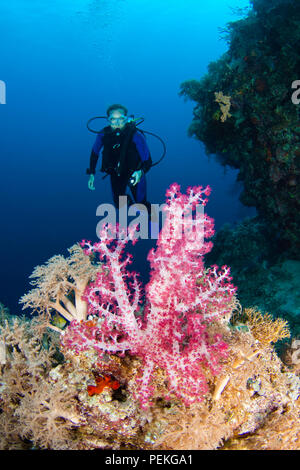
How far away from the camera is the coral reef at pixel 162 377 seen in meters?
2.50

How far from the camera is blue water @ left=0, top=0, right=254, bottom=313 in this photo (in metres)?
45.8

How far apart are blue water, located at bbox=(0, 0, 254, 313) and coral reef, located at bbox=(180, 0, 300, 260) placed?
22233 millimetres

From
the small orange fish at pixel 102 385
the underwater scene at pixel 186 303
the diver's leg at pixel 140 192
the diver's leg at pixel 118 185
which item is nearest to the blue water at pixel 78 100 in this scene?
the diver's leg at pixel 118 185

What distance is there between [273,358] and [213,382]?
1.06 metres

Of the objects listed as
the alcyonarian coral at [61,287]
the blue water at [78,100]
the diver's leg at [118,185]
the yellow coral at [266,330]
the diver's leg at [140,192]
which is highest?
the blue water at [78,100]

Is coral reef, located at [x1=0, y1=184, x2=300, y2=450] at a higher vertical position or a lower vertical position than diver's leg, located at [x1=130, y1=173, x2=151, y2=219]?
lower

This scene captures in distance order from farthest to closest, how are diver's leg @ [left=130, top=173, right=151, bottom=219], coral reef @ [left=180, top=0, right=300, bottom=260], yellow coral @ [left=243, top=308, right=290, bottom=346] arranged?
diver's leg @ [left=130, top=173, right=151, bottom=219], coral reef @ [left=180, top=0, right=300, bottom=260], yellow coral @ [left=243, top=308, right=290, bottom=346]

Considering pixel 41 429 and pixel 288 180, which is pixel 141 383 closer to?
pixel 41 429

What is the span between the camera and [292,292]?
623cm

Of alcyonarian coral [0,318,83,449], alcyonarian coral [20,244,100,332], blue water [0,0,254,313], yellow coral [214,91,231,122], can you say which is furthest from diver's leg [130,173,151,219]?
blue water [0,0,254,313]

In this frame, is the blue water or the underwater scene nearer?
the underwater scene

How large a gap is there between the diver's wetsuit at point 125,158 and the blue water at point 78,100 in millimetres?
21334

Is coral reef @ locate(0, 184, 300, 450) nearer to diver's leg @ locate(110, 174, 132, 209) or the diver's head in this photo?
diver's leg @ locate(110, 174, 132, 209)

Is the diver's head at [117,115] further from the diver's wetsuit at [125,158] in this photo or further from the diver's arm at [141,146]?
the diver's arm at [141,146]
